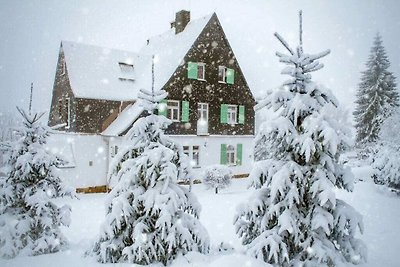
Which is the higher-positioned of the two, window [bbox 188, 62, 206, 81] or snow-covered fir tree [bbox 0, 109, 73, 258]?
window [bbox 188, 62, 206, 81]

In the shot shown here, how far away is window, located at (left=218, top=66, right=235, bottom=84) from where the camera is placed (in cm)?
2506

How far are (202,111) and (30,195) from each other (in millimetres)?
16266

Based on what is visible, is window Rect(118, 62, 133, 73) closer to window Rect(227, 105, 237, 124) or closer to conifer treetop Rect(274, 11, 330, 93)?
A: window Rect(227, 105, 237, 124)

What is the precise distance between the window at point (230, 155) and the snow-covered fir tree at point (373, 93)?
52.9 feet

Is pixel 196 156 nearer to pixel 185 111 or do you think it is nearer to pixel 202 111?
pixel 202 111

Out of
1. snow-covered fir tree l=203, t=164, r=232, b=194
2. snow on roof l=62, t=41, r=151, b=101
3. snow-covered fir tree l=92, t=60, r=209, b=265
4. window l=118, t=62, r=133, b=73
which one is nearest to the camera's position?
snow-covered fir tree l=92, t=60, r=209, b=265

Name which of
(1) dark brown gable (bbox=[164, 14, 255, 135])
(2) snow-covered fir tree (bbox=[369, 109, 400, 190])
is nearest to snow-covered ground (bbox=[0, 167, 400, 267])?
(2) snow-covered fir tree (bbox=[369, 109, 400, 190])

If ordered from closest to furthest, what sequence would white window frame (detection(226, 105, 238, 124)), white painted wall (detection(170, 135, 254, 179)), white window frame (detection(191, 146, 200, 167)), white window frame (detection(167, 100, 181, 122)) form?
1. white window frame (detection(167, 100, 181, 122))
2. white painted wall (detection(170, 135, 254, 179))
3. white window frame (detection(191, 146, 200, 167))
4. white window frame (detection(226, 105, 238, 124))

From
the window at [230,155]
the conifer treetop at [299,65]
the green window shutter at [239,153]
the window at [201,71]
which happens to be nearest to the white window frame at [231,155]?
the window at [230,155]

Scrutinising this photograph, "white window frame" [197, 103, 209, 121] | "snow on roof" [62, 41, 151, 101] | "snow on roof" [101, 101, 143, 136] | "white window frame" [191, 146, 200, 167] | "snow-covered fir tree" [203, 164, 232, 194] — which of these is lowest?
"snow-covered fir tree" [203, 164, 232, 194]

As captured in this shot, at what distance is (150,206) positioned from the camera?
23.4 feet

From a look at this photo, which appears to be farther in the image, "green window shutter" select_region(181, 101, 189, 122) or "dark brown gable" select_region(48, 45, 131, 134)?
"green window shutter" select_region(181, 101, 189, 122)

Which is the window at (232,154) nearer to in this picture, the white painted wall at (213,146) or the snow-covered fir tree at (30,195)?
the white painted wall at (213,146)

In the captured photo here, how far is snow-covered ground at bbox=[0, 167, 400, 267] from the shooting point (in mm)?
7633
